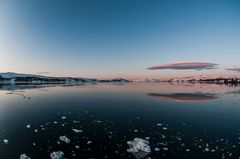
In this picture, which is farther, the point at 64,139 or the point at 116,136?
the point at 116,136

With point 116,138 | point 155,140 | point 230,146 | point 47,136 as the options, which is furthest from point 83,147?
point 230,146

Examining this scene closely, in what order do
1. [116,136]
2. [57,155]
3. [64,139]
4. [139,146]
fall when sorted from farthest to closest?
[116,136] → [64,139] → [139,146] → [57,155]

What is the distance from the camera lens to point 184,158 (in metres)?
→ 9.11

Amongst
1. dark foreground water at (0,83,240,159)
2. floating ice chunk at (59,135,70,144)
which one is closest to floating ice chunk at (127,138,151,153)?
dark foreground water at (0,83,240,159)

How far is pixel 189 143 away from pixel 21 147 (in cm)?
1019

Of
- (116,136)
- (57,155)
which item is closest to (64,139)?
(57,155)

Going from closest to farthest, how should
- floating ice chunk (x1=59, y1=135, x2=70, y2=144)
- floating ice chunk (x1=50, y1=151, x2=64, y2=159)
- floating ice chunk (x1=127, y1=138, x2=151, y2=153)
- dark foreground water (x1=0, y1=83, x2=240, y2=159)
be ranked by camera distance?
floating ice chunk (x1=50, y1=151, x2=64, y2=159) → dark foreground water (x1=0, y1=83, x2=240, y2=159) → floating ice chunk (x1=127, y1=138, x2=151, y2=153) → floating ice chunk (x1=59, y1=135, x2=70, y2=144)

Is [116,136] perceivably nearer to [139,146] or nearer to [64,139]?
[139,146]

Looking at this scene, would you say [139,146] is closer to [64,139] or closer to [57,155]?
[57,155]

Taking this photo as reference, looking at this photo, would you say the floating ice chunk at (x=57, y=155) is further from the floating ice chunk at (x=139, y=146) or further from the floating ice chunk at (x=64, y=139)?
the floating ice chunk at (x=139, y=146)

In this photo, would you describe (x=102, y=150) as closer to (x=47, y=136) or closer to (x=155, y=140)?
(x=155, y=140)

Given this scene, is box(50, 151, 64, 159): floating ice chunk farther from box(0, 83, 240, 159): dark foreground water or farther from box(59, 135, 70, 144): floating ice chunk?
box(59, 135, 70, 144): floating ice chunk

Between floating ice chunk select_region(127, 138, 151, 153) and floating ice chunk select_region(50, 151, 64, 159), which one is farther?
floating ice chunk select_region(127, 138, 151, 153)

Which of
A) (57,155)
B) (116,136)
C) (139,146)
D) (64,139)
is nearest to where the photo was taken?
(57,155)
